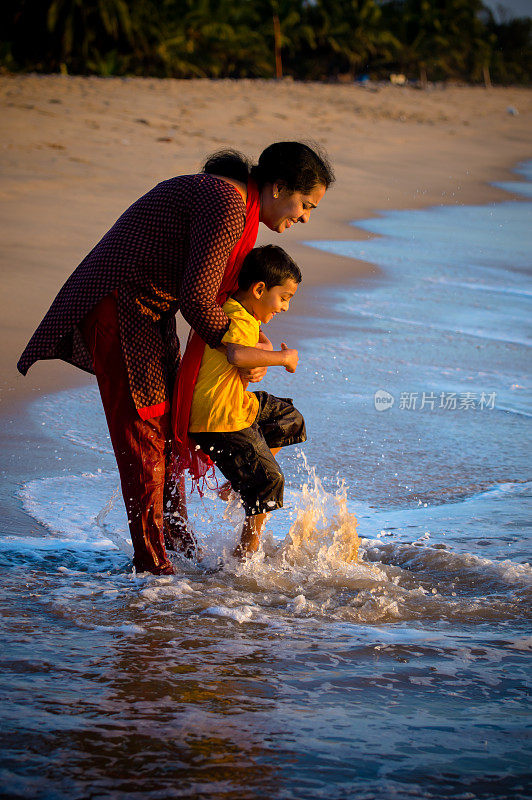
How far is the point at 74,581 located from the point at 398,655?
123 centimetres

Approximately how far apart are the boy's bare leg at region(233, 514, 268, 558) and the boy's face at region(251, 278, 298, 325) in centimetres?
74

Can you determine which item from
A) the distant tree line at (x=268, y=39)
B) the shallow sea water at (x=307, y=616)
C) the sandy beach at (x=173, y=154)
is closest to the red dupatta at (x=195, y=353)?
the shallow sea water at (x=307, y=616)

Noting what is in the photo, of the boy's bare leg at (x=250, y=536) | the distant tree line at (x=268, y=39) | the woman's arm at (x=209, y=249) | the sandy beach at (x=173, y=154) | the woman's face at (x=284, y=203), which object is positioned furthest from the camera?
the distant tree line at (x=268, y=39)

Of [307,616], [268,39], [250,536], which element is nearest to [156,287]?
[250,536]

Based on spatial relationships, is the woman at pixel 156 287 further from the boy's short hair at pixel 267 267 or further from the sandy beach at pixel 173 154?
the sandy beach at pixel 173 154

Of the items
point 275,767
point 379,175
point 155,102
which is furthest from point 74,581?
point 155,102

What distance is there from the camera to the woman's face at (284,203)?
3.20 meters

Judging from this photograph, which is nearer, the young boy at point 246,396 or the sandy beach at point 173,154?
the young boy at point 246,396

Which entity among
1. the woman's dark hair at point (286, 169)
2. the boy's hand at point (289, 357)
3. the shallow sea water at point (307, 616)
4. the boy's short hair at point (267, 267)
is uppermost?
the woman's dark hair at point (286, 169)

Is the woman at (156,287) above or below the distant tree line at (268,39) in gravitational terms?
below

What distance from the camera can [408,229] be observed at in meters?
11.5

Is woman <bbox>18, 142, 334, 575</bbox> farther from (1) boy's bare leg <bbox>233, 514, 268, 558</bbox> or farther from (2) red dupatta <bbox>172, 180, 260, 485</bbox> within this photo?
(1) boy's bare leg <bbox>233, 514, 268, 558</bbox>

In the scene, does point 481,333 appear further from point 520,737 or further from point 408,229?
point 520,737

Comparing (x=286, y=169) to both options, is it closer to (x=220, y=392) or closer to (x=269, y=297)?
(x=269, y=297)
